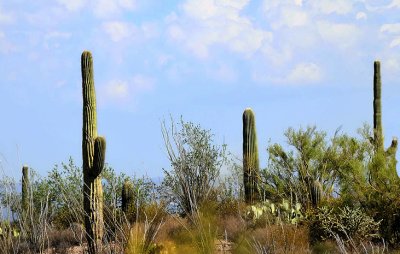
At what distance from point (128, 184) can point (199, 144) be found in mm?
1998

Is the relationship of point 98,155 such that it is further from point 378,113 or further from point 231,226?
point 378,113

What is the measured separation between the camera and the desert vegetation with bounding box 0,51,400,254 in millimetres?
10320

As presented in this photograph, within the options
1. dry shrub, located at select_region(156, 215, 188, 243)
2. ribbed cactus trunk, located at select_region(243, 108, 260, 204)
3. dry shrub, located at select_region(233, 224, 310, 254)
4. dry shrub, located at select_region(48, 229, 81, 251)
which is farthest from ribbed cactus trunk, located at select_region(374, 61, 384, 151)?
dry shrub, located at select_region(48, 229, 81, 251)

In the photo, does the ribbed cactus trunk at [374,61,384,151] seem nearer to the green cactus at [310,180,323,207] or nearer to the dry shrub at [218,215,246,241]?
the green cactus at [310,180,323,207]

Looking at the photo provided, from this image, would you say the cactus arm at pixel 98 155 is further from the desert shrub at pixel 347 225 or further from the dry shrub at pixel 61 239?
the desert shrub at pixel 347 225

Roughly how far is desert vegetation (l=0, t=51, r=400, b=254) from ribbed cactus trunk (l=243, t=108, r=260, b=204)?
1.1 inches

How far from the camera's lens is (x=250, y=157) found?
18.5 metres

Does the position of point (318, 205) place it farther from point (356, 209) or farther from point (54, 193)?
point (54, 193)

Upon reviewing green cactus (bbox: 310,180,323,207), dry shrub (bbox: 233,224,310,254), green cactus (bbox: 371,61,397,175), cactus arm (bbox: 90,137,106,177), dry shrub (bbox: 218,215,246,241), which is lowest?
dry shrub (bbox: 233,224,310,254)

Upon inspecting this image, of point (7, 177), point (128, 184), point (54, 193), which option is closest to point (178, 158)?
point (128, 184)

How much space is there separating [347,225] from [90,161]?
200 inches

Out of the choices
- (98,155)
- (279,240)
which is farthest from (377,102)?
A: (279,240)

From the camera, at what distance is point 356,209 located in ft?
43.2

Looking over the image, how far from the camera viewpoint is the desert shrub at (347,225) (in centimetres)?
1252
